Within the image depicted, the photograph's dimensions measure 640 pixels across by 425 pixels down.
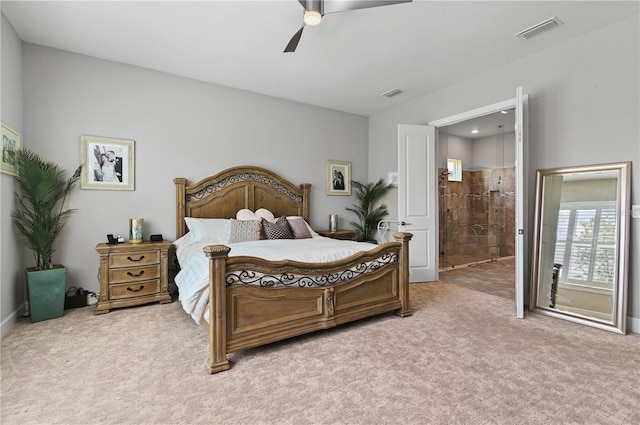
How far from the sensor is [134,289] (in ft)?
11.3

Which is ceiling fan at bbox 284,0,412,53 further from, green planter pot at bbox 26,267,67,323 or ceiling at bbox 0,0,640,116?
green planter pot at bbox 26,267,67,323

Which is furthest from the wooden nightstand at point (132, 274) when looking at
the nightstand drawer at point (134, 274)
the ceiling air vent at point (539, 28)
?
the ceiling air vent at point (539, 28)

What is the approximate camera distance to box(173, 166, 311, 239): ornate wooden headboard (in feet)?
13.6

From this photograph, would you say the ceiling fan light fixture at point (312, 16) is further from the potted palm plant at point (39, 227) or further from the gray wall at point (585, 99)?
the potted palm plant at point (39, 227)

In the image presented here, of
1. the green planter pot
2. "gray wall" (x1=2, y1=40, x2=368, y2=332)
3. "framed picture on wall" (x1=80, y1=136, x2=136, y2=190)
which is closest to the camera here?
the green planter pot

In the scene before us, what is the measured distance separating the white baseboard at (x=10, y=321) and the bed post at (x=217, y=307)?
6.84 ft

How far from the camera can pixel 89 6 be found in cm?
271

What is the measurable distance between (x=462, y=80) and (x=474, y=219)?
11.8 feet

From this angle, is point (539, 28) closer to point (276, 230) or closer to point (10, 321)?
point (276, 230)

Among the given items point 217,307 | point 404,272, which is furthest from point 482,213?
point 217,307

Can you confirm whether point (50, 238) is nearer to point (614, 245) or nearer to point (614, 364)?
point (614, 364)

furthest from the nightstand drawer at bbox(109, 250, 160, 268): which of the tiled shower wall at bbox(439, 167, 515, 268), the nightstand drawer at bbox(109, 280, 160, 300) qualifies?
the tiled shower wall at bbox(439, 167, 515, 268)

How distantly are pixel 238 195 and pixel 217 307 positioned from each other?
258 centimetres

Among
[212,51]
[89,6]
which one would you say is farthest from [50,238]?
[212,51]
